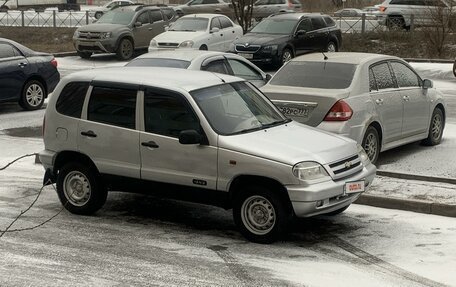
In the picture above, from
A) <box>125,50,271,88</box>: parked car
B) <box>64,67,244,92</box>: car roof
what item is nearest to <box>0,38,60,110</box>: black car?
<box>125,50,271,88</box>: parked car

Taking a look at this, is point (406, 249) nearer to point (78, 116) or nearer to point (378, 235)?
point (378, 235)

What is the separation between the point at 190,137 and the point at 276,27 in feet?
59.2

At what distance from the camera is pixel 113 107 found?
28.7 feet

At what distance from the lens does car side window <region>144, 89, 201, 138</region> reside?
8258mm

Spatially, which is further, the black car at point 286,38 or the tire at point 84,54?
the tire at point 84,54

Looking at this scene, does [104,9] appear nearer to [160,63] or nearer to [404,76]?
[160,63]

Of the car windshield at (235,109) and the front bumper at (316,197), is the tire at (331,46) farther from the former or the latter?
the front bumper at (316,197)

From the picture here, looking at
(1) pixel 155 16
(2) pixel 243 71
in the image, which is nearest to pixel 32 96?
(2) pixel 243 71

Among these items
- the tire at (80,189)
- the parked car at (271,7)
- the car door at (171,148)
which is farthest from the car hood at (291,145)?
the parked car at (271,7)

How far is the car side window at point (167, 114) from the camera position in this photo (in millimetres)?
8258

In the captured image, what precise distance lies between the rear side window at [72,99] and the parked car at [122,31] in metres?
18.3

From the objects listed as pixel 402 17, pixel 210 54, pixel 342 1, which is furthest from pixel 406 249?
pixel 342 1

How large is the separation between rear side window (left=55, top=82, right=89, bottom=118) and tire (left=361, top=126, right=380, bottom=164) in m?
3.95

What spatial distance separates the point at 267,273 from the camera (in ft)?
22.8
